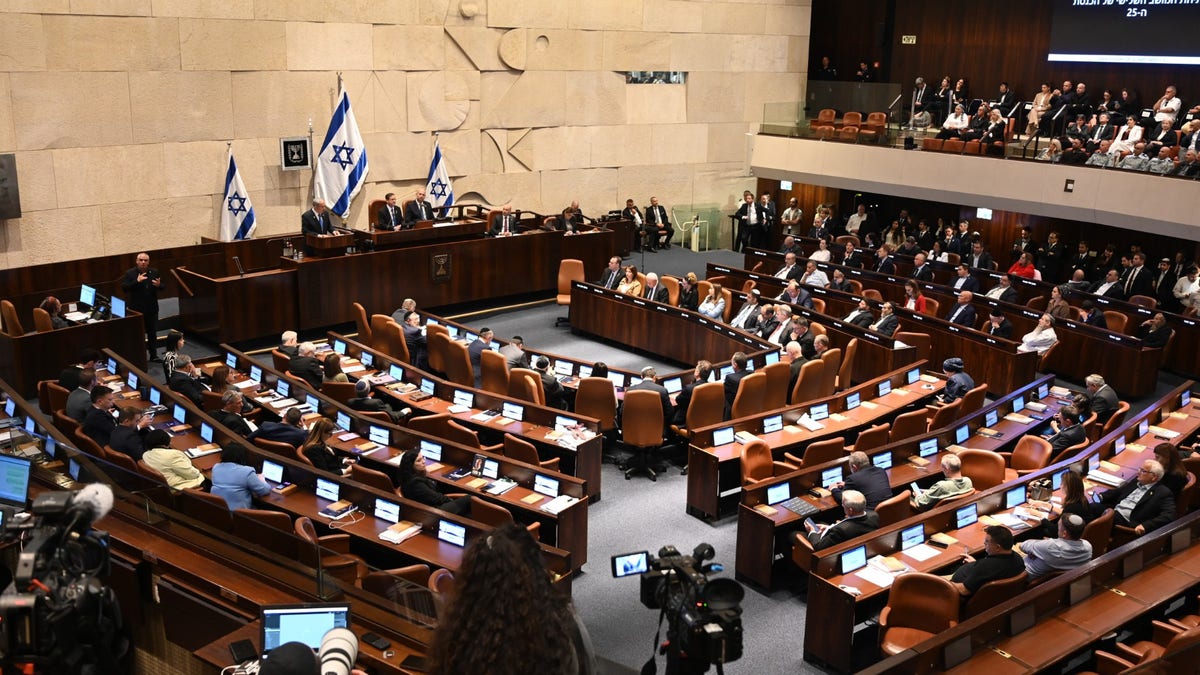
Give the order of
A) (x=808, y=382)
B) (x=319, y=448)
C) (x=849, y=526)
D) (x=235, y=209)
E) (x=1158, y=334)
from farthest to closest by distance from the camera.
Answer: (x=235, y=209)
(x=1158, y=334)
(x=808, y=382)
(x=319, y=448)
(x=849, y=526)

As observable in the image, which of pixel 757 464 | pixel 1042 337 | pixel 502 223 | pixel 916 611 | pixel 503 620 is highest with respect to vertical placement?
pixel 503 620

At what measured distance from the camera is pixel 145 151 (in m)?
14.3

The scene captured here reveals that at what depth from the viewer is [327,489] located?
7.59 metres

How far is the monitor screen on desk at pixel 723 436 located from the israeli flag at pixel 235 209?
9087 millimetres

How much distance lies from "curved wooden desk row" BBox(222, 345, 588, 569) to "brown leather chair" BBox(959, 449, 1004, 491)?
10.8 ft

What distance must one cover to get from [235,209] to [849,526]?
11.0 metres

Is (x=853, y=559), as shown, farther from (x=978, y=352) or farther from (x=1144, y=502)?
(x=978, y=352)

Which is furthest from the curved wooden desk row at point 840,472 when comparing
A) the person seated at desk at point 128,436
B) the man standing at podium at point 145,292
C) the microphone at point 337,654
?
the man standing at podium at point 145,292

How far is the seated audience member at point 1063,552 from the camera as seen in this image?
6.53 metres

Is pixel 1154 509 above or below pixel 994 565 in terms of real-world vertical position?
below

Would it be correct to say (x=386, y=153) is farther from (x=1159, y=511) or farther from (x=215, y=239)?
(x=1159, y=511)

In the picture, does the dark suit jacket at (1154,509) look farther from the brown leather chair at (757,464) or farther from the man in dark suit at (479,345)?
the man in dark suit at (479,345)

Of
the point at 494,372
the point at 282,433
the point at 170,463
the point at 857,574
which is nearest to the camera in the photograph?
the point at 857,574

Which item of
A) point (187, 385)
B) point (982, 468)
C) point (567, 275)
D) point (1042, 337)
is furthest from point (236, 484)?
point (1042, 337)
